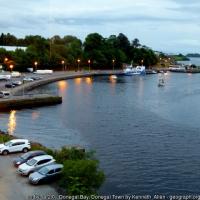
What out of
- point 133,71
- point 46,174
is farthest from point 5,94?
point 133,71

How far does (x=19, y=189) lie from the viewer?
2800 centimetres

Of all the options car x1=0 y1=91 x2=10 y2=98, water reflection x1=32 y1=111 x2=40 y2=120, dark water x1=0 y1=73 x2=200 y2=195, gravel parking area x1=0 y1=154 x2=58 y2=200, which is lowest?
dark water x1=0 y1=73 x2=200 y2=195

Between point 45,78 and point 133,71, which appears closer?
point 45,78

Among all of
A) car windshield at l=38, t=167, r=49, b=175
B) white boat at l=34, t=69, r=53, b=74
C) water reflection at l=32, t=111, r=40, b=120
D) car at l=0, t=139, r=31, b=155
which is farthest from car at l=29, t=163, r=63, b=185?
white boat at l=34, t=69, r=53, b=74

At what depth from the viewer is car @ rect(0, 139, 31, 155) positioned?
117 ft

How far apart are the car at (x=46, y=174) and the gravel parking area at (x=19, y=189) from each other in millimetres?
384

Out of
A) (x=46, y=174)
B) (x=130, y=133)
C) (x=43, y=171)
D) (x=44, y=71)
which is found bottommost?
(x=130, y=133)

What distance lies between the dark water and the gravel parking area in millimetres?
4591

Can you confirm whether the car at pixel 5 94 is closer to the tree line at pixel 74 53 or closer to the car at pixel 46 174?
the car at pixel 46 174

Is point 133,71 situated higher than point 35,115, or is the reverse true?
point 133,71

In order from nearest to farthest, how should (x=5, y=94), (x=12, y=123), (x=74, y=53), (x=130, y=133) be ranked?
1. (x=130, y=133)
2. (x=12, y=123)
3. (x=5, y=94)
4. (x=74, y=53)

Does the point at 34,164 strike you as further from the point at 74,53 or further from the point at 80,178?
the point at 74,53

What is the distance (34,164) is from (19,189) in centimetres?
332

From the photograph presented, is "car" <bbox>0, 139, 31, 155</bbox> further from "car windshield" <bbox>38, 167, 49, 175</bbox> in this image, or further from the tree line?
the tree line
